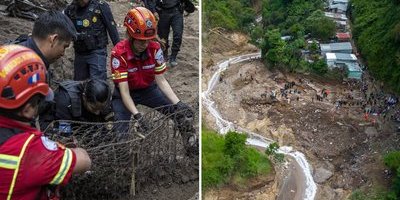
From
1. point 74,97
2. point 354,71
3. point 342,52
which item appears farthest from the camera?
point 342,52

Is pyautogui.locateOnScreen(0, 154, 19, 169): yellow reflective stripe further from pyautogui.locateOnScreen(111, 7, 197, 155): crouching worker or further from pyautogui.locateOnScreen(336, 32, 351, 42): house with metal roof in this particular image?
pyautogui.locateOnScreen(336, 32, 351, 42): house with metal roof

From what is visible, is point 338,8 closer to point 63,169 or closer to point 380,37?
point 380,37

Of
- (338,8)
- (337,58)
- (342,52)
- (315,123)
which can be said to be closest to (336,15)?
(338,8)

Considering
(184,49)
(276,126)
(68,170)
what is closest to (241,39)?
(276,126)

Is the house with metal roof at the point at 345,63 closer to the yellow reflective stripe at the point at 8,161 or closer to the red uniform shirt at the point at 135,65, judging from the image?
the red uniform shirt at the point at 135,65

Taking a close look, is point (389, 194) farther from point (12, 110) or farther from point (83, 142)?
point (12, 110)

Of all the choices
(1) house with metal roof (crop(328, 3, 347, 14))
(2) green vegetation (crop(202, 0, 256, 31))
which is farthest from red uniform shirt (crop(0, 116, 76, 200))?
(1) house with metal roof (crop(328, 3, 347, 14))
